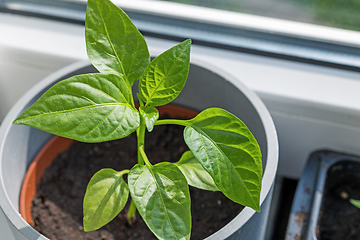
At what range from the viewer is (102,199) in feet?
1.38

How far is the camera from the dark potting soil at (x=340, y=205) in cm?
64

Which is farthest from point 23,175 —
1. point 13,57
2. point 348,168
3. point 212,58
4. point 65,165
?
point 348,168

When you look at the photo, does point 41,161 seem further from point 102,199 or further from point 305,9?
point 305,9

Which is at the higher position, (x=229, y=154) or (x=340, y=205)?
(x=229, y=154)

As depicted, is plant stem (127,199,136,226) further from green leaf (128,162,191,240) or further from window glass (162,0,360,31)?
window glass (162,0,360,31)

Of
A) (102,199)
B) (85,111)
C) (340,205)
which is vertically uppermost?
(85,111)

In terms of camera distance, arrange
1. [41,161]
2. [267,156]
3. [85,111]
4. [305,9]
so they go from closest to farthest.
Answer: [85,111] < [267,156] < [41,161] < [305,9]

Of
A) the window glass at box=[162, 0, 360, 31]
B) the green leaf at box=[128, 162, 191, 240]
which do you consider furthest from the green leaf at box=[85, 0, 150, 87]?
the window glass at box=[162, 0, 360, 31]

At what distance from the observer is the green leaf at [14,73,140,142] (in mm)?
327

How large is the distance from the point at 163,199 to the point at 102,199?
84mm

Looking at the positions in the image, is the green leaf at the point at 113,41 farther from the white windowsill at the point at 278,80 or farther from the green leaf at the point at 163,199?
the white windowsill at the point at 278,80

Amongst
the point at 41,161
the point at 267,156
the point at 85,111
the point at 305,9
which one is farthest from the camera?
the point at 305,9

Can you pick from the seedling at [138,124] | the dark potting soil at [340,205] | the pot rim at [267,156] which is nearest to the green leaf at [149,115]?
the seedling at [138,124]

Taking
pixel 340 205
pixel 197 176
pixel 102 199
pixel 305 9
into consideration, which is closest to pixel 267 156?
pixel 197 176
